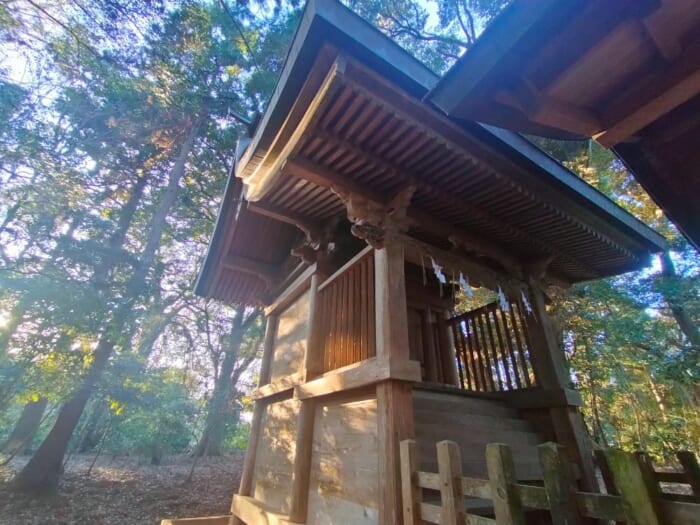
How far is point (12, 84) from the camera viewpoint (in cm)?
688

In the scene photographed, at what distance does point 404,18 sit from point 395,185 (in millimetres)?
10397

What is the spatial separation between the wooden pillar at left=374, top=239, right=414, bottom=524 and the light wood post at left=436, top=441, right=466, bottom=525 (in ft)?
1.60

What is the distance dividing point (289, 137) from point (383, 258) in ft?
4.19

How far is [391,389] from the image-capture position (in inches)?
96.2

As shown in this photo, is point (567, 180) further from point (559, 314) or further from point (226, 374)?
point (226, 374)

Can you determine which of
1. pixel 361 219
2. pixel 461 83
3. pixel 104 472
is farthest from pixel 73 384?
pixel 461 83

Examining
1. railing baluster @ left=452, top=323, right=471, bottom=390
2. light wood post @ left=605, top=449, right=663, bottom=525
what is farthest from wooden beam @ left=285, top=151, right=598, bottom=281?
light wood post @ left=605, top=449, right=663, bottom=525

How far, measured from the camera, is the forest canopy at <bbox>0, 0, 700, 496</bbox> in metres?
6.75

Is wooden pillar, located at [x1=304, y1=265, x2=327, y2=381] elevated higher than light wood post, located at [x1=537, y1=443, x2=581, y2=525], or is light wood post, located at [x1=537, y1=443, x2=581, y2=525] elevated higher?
wooden pillar, located at [x1=304, y1=265, x2=327, y2=381]

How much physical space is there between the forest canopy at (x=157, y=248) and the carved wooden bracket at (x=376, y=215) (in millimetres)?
1737

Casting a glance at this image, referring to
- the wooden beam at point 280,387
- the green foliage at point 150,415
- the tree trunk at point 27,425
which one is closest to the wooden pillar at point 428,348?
the wooden beam at point 280,387

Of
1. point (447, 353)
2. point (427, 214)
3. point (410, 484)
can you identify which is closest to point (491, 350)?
point (447, 353)

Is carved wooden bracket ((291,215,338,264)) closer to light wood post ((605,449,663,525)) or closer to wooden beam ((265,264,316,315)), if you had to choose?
wooden beam ((265,264,316,315))

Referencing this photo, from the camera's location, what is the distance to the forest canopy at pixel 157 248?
6754 mm
